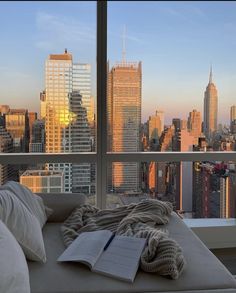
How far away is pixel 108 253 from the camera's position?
6.68 feet

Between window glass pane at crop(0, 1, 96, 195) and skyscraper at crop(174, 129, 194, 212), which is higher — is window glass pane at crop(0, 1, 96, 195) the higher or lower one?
the higher one

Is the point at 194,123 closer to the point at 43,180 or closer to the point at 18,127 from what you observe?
the point at 43,180

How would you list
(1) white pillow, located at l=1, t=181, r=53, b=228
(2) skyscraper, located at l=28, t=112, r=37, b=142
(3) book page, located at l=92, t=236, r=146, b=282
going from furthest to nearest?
(2) skyscraper, located at l=28, t=112, r=37, b=142 → (1) white pillow, located at l=1, t=181, r=53, b=228 → (3) book page, located at l=92, t=236, r=146, b=282

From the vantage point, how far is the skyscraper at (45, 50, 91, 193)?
11.2ft

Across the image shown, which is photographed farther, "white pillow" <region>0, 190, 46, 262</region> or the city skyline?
the city skyline

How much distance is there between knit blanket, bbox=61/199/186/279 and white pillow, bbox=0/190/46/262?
265mm

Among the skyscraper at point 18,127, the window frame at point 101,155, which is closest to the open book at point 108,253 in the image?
the window frame at point 101,155

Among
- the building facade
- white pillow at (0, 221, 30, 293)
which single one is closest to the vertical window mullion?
the building facade

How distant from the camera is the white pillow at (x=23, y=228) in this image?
1961mm

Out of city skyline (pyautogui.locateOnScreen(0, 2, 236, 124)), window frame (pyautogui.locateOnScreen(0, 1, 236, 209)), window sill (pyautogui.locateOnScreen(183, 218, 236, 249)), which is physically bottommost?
window sill (pyautogui.locateOnScreen(183, 218, 236, 249))

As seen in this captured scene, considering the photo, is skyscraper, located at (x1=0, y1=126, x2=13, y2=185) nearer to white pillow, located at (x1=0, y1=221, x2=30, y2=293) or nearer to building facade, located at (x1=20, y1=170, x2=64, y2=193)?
building facade, located at (x1=20, y1=170, x2=64, y2=193)

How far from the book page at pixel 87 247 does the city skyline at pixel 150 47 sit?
1.50 metres

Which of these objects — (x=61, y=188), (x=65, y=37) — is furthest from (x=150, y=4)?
(x=61, y=188)

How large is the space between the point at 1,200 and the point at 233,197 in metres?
2.42
